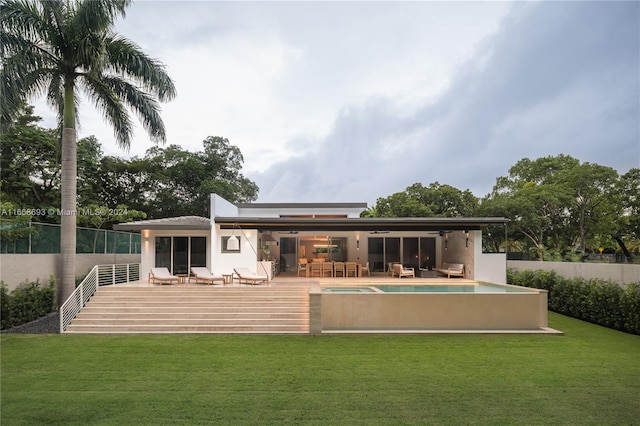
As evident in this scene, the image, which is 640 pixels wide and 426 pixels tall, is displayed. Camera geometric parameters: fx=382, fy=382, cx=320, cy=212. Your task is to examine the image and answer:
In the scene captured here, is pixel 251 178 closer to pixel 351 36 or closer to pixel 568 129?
pixel 351 36

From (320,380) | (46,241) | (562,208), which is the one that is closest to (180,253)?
(46,241)

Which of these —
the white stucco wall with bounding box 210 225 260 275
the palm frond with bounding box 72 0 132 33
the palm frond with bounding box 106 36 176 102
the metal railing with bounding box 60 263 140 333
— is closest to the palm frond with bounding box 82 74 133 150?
the palm frond with bounding box 106 36 176 102

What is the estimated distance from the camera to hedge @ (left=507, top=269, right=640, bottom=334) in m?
11.6

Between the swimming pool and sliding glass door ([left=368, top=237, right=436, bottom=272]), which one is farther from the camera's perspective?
sliding glass door ([left=368, top=237, right=436, bottom=272])

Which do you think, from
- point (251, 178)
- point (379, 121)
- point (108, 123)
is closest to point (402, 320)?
point (108, 123)

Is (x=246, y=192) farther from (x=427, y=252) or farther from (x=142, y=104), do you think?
(x=142, y=104)

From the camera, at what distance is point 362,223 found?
17.7 meters

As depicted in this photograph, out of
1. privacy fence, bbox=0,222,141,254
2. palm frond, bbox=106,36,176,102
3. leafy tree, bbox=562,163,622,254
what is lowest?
privacy fence, bbox=0,222,141,254

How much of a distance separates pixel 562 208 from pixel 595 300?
69.2 ft

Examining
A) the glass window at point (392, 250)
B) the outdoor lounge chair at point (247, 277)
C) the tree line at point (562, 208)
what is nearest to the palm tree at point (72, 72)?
the outdoor lounge chair at point (247, 277)

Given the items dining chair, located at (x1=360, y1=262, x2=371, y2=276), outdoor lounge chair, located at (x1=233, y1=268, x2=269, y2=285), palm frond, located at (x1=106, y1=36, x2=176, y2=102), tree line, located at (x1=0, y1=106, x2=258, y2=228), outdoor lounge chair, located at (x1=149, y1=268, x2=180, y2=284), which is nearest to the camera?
palm frond, located at (x1=106, y1=36, x2=176, y2=102)

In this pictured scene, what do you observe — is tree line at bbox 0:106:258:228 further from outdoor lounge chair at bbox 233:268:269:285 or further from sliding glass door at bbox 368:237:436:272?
sliding glass door at bbox 368:237:436:272

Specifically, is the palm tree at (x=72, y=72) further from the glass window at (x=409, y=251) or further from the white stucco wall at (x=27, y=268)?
the glass window at (x=409, y=251)

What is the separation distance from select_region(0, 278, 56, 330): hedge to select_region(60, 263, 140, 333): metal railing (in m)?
0.95
